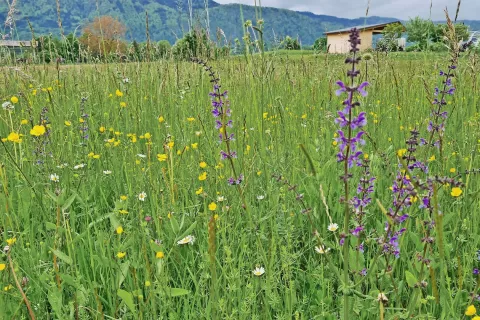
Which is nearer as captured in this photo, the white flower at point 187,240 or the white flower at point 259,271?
the white flower at point 259,271

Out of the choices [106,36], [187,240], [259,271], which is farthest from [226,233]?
[106,36]

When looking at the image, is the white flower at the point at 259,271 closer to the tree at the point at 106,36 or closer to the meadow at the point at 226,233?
the meadow at the point at 226,233

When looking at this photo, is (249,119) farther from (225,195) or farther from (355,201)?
(355,201)

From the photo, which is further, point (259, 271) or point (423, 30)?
point (423, 30)

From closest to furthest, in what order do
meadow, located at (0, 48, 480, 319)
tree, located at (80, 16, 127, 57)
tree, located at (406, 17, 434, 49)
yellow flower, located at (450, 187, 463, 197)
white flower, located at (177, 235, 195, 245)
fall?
meadow, located at (0, 48, 480, 319)
yellow flower, located at (450, 187, 463, 197)
white flower, located at (177, 235, 195, 245)
tree, located at (406, 17, 434, 49)
tree, located at (80, 16, 127, 57)

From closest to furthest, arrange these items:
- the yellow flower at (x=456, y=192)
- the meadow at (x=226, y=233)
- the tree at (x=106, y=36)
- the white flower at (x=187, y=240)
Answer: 1. the meadow at (x=226, y=233)
2. the yellow flower at (x=456, y=192)
3. the white flower at (x=187, y=240)
4. the tree at (x=106, y=36)

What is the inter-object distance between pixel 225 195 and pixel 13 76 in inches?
149

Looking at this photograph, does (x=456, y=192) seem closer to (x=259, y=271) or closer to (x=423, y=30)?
(x=259, y=271)


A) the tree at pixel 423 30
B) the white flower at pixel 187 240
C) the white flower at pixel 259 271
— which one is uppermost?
the tree at pixel 423 30

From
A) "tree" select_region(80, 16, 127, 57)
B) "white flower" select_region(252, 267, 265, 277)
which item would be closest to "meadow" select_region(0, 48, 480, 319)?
"white flower" select_region(252, 267, 265, 277)

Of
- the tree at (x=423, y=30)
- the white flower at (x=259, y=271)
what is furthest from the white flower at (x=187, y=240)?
the tree at (x=423, y=30)

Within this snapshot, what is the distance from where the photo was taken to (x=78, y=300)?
130cm

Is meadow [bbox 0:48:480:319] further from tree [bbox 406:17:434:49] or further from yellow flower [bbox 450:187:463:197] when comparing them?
tree [bbox 406:17:434:49]

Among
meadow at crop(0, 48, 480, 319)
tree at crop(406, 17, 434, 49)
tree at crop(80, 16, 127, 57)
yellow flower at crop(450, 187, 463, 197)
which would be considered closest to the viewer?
meadow at crop(0, 48, 480, 319)
